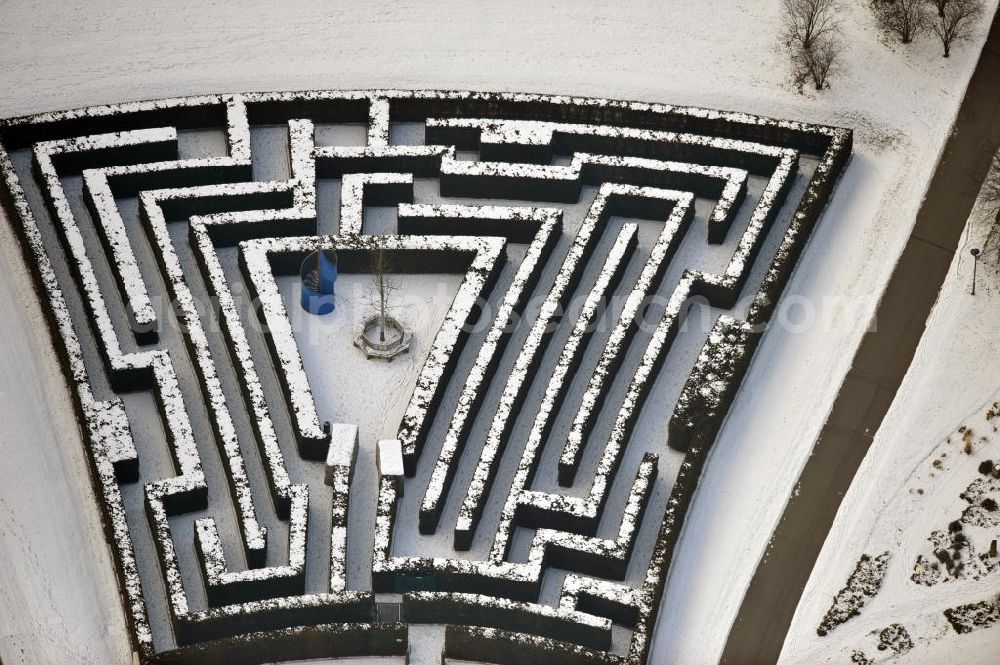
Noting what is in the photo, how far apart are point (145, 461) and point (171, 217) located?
44.1 feet

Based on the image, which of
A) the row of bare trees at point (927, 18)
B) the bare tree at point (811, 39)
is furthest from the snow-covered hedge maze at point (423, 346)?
the row of bare trees at point (927, 18)

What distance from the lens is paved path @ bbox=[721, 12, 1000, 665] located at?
65.4 m

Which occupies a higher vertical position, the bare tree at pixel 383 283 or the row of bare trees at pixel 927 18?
the row of bare trees at pixel 927 18

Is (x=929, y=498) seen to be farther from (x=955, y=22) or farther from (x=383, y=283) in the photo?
(x=955, y=22)

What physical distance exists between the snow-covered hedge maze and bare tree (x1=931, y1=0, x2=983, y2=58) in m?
9.77

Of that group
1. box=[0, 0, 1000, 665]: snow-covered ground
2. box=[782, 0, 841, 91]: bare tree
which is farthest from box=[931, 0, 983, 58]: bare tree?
box=[782, 0, 841, 91]: bare tree

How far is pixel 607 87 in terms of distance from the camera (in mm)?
83625

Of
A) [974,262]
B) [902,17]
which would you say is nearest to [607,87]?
[902,17]

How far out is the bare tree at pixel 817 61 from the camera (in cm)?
8362

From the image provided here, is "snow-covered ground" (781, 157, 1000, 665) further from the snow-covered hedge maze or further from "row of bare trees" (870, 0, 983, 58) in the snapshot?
"row of bare trees" (870, 0, 983, 58)

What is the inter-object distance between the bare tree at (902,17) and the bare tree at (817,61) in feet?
9.59

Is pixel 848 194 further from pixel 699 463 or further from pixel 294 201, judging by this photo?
pixel 294 201

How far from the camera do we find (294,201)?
77.8 m

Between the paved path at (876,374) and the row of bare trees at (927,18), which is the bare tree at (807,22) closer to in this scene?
the row of bare trees at (927,18)
